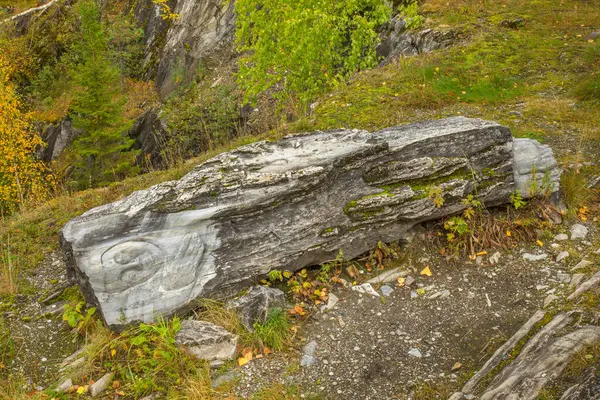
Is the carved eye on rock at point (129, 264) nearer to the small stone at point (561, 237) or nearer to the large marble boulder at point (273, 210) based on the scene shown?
the large marble boulder at point (273, 210)

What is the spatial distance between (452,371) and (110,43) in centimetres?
3177

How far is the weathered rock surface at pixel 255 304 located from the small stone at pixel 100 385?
5.00 ft

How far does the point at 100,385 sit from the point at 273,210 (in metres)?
2.88

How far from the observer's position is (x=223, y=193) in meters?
6.02

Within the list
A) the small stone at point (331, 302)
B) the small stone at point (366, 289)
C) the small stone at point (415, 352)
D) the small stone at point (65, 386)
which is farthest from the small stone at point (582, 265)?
the small stone at point (65, 386)

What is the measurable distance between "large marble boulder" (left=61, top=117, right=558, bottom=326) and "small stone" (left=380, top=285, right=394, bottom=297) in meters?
0.65

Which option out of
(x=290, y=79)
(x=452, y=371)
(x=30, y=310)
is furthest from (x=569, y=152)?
(x=30, y=310)

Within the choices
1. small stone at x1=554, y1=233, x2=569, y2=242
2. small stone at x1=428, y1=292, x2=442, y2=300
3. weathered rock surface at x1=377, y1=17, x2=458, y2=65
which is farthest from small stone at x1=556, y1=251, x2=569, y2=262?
weathered rock surface at x1=377, y1=17, x2=458, y2=65

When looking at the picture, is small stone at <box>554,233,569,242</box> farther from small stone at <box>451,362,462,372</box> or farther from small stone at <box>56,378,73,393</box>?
small stone at <box>56,378,73,393</box>

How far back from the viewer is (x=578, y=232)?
6.75 meters

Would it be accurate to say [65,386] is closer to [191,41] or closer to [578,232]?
[578,232]

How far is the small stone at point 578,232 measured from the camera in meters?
6.69

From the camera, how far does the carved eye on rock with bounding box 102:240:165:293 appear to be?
214 inches

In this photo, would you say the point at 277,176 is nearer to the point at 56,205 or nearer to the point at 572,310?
the point at 572,310
